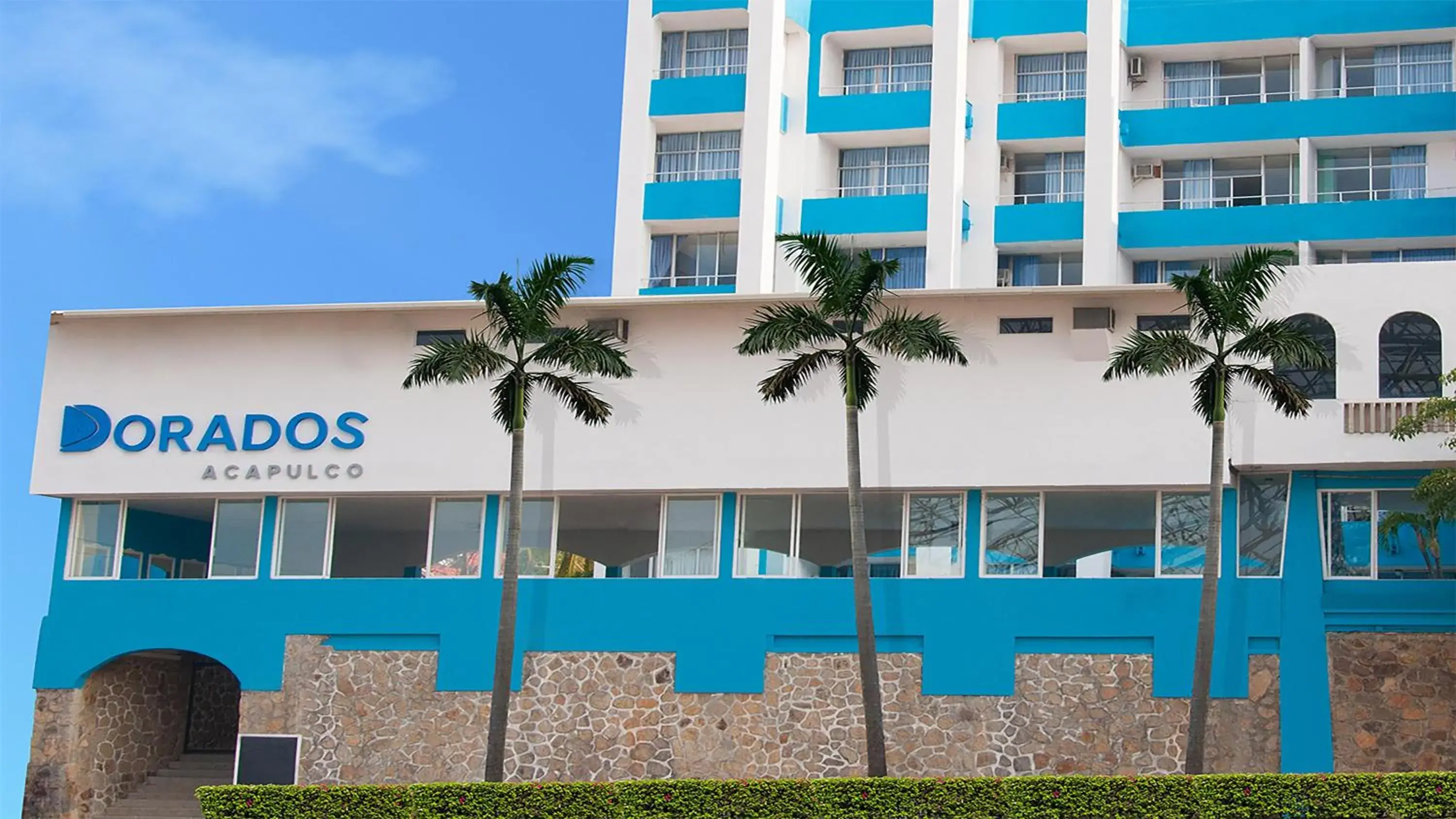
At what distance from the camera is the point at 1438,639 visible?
3806 centimetres

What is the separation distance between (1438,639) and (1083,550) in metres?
6.55

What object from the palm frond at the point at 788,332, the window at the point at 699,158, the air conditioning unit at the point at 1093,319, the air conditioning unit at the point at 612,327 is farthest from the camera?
the window at the point at 699,158

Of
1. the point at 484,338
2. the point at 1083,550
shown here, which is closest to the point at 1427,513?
the point at 1083,550

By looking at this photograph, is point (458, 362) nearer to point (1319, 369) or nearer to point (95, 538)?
point (95, 538)

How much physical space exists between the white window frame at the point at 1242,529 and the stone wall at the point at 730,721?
5.17 ft

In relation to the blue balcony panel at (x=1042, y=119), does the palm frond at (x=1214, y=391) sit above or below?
below

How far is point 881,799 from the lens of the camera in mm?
35188

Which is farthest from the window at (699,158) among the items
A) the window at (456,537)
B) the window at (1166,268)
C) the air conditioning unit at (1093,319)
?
the air conditioning unit at (1093,319)

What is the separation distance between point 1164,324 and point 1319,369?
117 inches

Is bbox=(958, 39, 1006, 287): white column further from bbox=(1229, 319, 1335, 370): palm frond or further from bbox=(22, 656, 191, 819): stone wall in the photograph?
bbox=(22, 656, 191, 819): stone wall

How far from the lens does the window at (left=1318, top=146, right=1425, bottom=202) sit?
60.2m

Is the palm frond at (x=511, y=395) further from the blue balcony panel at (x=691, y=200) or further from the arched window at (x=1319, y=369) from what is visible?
the blue balcony panel at (x=691, y=200)

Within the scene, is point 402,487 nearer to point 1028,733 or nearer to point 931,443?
point 931,443

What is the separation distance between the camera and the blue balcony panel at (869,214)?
61688mm
